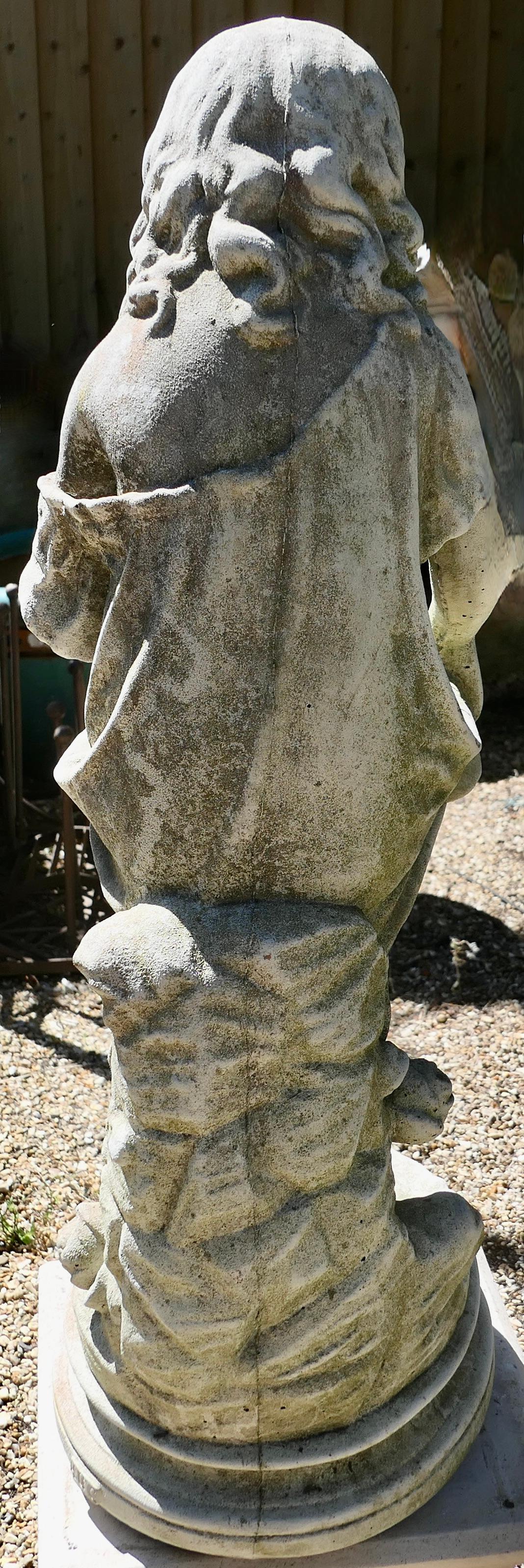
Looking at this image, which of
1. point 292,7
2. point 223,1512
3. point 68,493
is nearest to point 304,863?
point 68,493

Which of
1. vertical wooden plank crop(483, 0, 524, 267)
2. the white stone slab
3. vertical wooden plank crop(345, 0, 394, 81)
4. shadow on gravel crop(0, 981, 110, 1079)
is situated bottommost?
shadow on gravel crop(0, 981, 110, 1079)

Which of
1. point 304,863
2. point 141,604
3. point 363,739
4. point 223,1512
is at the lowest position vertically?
point 223,1512

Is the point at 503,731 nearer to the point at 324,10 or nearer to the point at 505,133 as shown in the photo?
the point at 505,133

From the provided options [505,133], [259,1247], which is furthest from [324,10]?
[259,1247]

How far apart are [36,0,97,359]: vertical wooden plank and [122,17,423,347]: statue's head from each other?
427cm

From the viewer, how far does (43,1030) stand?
4.17 m

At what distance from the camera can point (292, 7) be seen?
560 cm

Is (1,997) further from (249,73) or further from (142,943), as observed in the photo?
(249,73)

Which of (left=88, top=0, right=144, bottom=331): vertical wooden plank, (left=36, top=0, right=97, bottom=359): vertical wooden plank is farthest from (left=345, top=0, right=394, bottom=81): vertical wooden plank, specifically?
(left=36, top=0, right=97, bottom=359): vertical wooden plank

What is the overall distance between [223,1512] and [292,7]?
5.60m

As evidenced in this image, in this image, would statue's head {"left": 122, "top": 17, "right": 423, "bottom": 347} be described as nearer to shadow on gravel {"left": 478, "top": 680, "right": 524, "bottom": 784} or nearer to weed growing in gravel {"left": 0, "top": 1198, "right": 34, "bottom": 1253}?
weed growing in gravel {"left": 0, "top": 1198, "right": 34, "bottom": 1253}

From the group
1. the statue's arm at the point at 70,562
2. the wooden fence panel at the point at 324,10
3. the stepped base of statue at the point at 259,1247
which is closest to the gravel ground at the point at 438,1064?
the stepped base of statue at the point at 259,1247

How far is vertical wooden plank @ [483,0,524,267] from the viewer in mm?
5883

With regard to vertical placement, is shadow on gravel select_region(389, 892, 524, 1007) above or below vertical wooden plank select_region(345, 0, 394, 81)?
below
